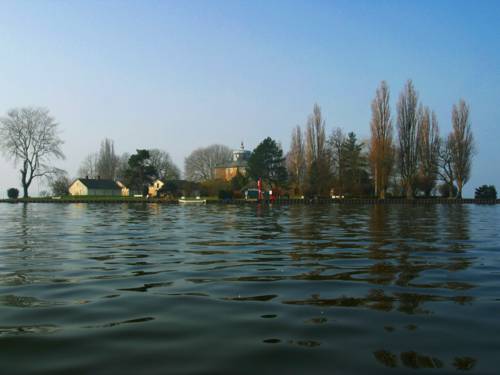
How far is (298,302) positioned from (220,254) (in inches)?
182

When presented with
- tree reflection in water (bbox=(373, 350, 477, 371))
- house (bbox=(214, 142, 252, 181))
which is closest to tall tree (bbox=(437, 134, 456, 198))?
house (bbox=(214, 142, 252, 181))

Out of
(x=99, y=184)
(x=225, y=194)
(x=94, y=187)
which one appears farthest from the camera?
(x=99, y=184)

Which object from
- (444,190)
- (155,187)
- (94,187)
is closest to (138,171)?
(155,187)

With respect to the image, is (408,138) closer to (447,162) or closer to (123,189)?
(447,162)

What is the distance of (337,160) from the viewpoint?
253 feet

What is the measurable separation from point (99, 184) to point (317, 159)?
6125 cm

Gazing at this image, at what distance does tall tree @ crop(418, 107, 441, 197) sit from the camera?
6419cm

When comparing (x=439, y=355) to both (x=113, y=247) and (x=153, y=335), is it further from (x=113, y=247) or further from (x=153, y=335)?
(x=113, y=247)

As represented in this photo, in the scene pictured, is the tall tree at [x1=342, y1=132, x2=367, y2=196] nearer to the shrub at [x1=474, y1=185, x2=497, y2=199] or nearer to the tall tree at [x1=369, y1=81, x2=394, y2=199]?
the tall tree at [x1=369, y1=81, x2=394, y2=199]

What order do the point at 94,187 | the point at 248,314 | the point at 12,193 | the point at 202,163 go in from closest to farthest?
the point at 248,314 → the point at 12,193 → the point at 94,187 → the point at 202,163

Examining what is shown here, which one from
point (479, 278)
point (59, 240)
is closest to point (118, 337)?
point (479, 278)

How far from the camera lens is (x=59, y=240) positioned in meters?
12.6

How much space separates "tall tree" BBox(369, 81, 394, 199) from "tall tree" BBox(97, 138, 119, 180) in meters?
79.9

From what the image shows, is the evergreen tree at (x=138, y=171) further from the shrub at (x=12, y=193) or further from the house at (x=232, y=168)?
the house at (x=232, y=168)
